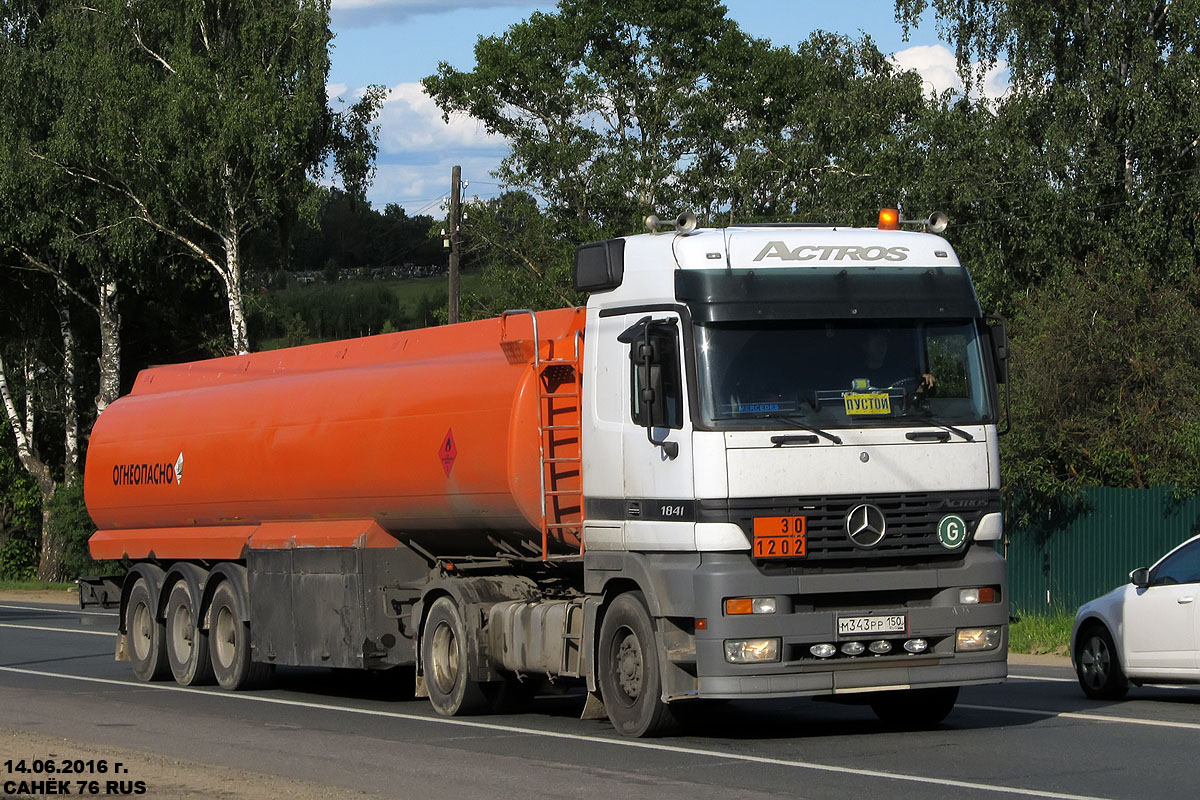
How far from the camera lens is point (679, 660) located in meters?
11.0

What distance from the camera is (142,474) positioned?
744 inches

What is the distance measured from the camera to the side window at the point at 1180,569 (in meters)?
13.8

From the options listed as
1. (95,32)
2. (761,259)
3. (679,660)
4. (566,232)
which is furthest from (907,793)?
(566,232)

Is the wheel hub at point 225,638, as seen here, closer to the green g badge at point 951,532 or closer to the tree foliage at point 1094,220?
the green g badge at point 951,532

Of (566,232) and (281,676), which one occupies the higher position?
(566,232)

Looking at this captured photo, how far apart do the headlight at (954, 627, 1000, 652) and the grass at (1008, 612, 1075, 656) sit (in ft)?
28.9

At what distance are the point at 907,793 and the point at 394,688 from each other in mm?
9178

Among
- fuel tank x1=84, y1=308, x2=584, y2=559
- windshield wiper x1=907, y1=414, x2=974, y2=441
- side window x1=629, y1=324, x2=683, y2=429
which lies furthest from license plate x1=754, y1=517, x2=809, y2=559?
fuel tank x1=84, y1=308, x2=584, y2=559

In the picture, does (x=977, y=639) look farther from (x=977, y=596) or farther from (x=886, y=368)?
(x=886, y=368)

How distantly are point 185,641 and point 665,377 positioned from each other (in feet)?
29.5

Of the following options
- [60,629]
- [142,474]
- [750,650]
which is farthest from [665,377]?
[60,629]

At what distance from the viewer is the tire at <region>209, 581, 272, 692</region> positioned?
1697 centimetres

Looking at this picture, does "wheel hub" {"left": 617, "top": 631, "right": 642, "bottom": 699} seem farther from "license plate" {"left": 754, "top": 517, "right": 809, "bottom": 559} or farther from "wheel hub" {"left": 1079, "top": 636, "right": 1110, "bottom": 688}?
"wheel hub" {"left": 1079, "top": 636, "right": 1110, "bottom": 688}

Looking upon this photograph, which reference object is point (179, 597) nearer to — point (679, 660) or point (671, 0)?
point (679, 660)
